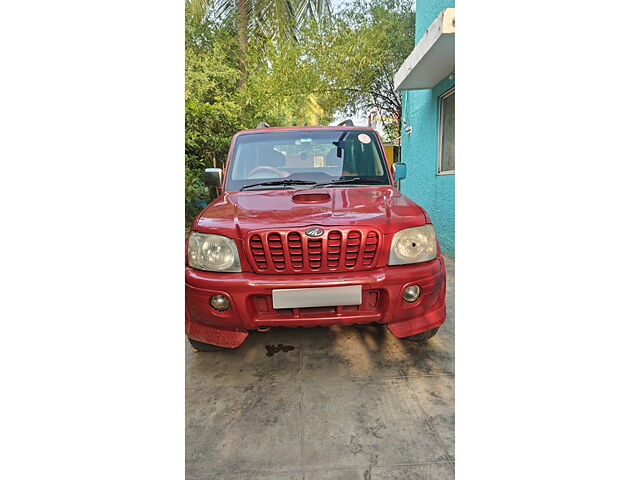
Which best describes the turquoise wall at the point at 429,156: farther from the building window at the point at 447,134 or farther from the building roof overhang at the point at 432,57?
the building roof overhang at the point at 432,57

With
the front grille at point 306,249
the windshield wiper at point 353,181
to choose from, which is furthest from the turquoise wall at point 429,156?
the front grille at point 306,249

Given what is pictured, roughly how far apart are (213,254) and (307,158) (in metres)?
1.55

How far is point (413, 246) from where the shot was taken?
2496mm

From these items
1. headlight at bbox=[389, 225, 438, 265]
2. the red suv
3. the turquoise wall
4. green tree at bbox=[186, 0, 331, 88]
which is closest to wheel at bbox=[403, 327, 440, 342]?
the red suv

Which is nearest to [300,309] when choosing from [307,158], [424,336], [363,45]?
[424,336]

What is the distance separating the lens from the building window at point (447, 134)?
6426 millimetres

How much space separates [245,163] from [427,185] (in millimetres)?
4896

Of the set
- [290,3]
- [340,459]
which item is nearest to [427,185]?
[340,459]

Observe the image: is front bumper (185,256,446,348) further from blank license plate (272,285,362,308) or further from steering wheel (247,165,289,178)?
steering wheel (247,165,289,178)

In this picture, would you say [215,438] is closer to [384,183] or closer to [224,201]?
[224,201]

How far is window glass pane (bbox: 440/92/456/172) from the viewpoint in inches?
253

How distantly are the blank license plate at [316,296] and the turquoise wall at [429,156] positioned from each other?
4.10 metres

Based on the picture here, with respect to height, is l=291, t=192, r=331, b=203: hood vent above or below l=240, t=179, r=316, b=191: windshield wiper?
below

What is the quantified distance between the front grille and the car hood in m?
0.06
